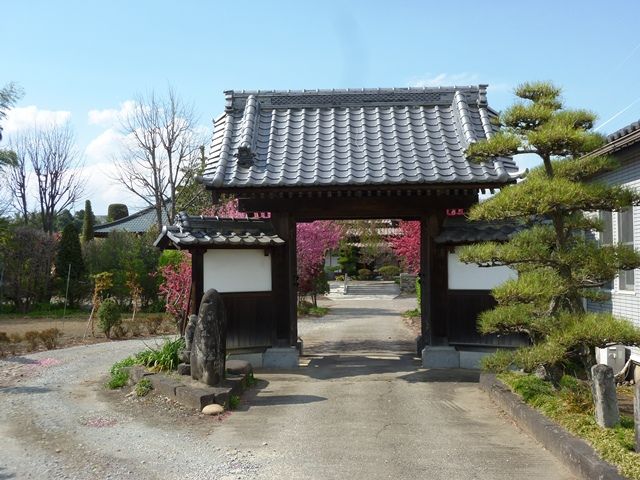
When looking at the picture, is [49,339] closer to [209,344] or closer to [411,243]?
[209,344]

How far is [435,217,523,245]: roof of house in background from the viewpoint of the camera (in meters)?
10.3

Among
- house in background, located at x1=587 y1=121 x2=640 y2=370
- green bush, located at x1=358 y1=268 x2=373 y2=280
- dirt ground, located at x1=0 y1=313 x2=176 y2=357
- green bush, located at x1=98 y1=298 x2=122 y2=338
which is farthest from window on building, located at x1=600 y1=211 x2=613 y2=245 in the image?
green bush, located at x1=358 y1=268 x2=373 y2=280

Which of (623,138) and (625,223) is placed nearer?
(623,138)

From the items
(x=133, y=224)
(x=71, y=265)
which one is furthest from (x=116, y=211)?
(x=71, y=265)

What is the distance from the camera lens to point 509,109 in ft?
23.7

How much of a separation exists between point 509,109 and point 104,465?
5993mm

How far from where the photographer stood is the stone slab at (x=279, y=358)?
10820mm

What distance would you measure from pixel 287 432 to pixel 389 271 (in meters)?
38.9

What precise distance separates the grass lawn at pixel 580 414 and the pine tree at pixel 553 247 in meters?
0.34

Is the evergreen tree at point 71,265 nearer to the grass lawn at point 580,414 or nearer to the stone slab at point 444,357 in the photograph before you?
the stone slab at point 444,357

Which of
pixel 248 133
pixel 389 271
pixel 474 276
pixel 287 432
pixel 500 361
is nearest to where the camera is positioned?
pixel 287 432

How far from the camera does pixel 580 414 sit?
6117 mm

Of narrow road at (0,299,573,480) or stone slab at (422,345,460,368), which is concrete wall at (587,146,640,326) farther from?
stone slab at (422,345,460,368)

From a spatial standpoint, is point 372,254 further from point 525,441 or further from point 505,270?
point 525,441
